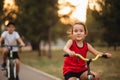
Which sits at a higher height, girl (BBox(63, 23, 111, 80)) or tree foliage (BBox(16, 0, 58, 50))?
girl (BBox(63, 23, 111, 80))

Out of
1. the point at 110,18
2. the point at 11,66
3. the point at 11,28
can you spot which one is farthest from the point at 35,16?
the point at 11,66

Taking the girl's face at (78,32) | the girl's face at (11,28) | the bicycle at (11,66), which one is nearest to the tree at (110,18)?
the girl's face at (11,28)

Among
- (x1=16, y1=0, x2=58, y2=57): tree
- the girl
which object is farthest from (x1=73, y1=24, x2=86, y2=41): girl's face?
(x1=16, y1=0, x2=58, y2=57): tree

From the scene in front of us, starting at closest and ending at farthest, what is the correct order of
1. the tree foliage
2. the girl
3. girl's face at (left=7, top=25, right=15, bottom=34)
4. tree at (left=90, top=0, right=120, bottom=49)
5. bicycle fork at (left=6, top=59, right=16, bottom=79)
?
the girl → bicycle fork at (left=6, top=59, right=16, bottom=79) → girl's face at (left=7, top=25, right=15, bottom=34) → tree at (left=90, top=0, right=120, bottom=49) → the tree foliage

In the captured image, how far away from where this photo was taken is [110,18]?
14547 millimetres

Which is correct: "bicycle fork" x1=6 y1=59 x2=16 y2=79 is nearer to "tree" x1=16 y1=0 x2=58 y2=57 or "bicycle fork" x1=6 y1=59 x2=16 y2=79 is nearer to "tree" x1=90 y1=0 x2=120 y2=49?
"tree" x1=90 y1=0 x2=120 y2=49

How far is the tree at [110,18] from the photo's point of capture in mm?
12953

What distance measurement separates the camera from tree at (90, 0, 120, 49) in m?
13.0

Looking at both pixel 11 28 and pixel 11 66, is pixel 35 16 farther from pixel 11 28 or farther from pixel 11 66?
pixel 11 66

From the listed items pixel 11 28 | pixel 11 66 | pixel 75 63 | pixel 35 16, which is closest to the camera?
pixel 75 63

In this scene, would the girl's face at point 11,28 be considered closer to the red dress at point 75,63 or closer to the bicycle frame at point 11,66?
the bicycle frame at point 11,66

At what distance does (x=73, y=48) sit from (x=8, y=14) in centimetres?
2135

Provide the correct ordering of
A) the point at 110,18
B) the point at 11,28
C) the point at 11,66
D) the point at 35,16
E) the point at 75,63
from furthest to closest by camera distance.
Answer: the point at 35,16 < the point at 110,18 < the point at 11,28 < the point at 11,66 < the point at 75,63

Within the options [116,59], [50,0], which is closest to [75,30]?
[116,59]
